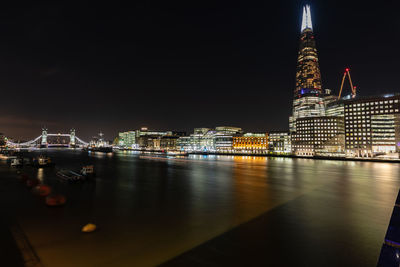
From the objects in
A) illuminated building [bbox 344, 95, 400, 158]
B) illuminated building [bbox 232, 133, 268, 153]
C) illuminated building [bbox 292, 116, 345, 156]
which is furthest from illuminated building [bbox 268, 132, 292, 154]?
illuminated building [bbox 344, 95, 400, 158]

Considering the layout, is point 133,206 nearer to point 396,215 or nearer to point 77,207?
point 77,207

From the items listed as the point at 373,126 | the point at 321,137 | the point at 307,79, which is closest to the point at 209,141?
the point at 321,137

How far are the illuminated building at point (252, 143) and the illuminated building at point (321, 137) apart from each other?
1787 cm

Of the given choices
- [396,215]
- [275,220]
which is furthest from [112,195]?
[396,215]

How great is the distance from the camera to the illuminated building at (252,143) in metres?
118

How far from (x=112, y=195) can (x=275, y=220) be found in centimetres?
1495

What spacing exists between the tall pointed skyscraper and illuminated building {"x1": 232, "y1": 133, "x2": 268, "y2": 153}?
36.3 m

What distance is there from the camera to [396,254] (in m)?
6.75

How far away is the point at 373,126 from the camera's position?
3317 inches

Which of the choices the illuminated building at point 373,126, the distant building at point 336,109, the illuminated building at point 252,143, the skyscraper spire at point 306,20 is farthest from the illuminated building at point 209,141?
the skyscraper spire at point 306,20

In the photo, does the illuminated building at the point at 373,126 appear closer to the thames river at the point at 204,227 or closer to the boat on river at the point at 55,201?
the thames river at the point at 204,227

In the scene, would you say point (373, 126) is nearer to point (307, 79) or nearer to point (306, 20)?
point (307, 79)

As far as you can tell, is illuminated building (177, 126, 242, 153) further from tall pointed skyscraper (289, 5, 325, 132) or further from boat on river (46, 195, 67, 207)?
boat on river (46, 195, 67, 207)

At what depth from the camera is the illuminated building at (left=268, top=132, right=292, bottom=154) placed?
11619 centimetres
